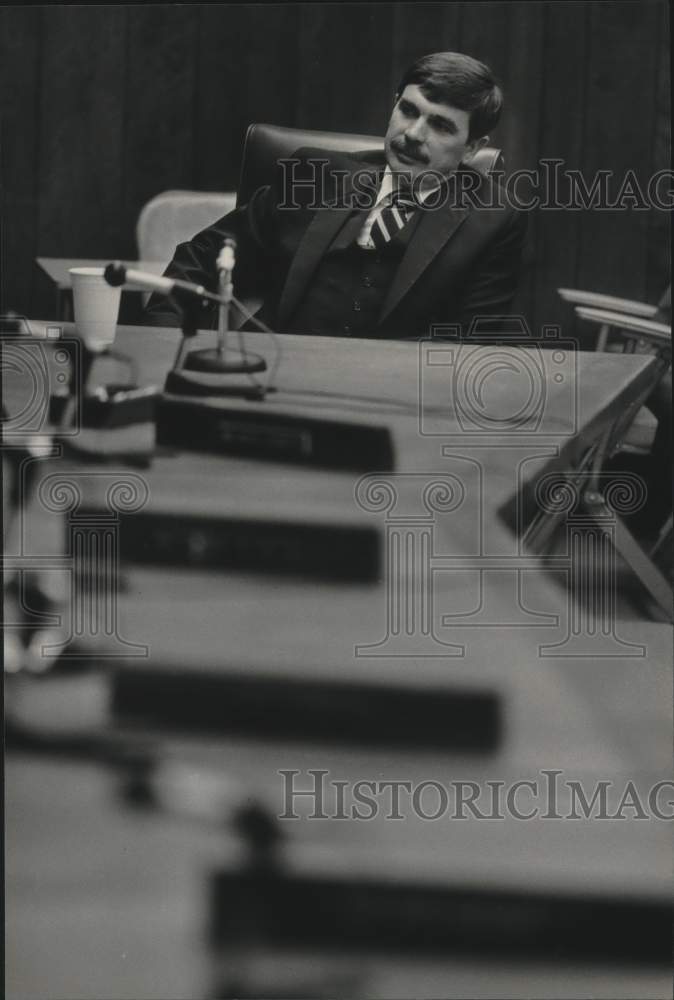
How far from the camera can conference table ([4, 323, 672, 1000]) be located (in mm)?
1608

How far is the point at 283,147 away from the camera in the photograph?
63.2 inches

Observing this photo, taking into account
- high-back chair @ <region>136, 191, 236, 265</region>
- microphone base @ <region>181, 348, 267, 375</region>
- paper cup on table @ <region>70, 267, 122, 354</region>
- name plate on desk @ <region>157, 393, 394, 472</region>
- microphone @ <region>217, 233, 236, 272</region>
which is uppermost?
high-back chair @ <region>136, 191, 236, 265</region>

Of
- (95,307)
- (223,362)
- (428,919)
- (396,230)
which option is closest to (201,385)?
(223,362)

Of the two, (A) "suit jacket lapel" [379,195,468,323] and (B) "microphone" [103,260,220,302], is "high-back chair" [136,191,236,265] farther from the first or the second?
(A) "suit jacket lapel" [379,195,468,323]

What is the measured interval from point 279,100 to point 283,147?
5cm

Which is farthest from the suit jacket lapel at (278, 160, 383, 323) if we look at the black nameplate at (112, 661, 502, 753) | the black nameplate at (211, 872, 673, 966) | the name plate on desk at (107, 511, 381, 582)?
the black nameplate at (211, 872, 673, 966)

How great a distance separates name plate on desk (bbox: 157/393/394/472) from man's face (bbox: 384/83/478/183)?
0.29m

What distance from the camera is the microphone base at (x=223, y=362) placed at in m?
1.61

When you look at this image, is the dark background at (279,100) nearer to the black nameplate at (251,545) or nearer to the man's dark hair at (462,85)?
the man's dark hair at (462,85)

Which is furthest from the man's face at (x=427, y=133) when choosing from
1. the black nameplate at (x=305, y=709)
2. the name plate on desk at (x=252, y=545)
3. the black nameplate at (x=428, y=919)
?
the black nameplate at (x=428, y=919)

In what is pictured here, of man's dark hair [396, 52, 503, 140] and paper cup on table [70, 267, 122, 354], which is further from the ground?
man's dark hair [396, 52, 503, 140]

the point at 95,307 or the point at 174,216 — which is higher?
the point at 174,216

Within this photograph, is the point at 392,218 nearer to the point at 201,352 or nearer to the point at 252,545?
the point at 201,352

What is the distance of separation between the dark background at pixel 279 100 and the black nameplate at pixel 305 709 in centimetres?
43
